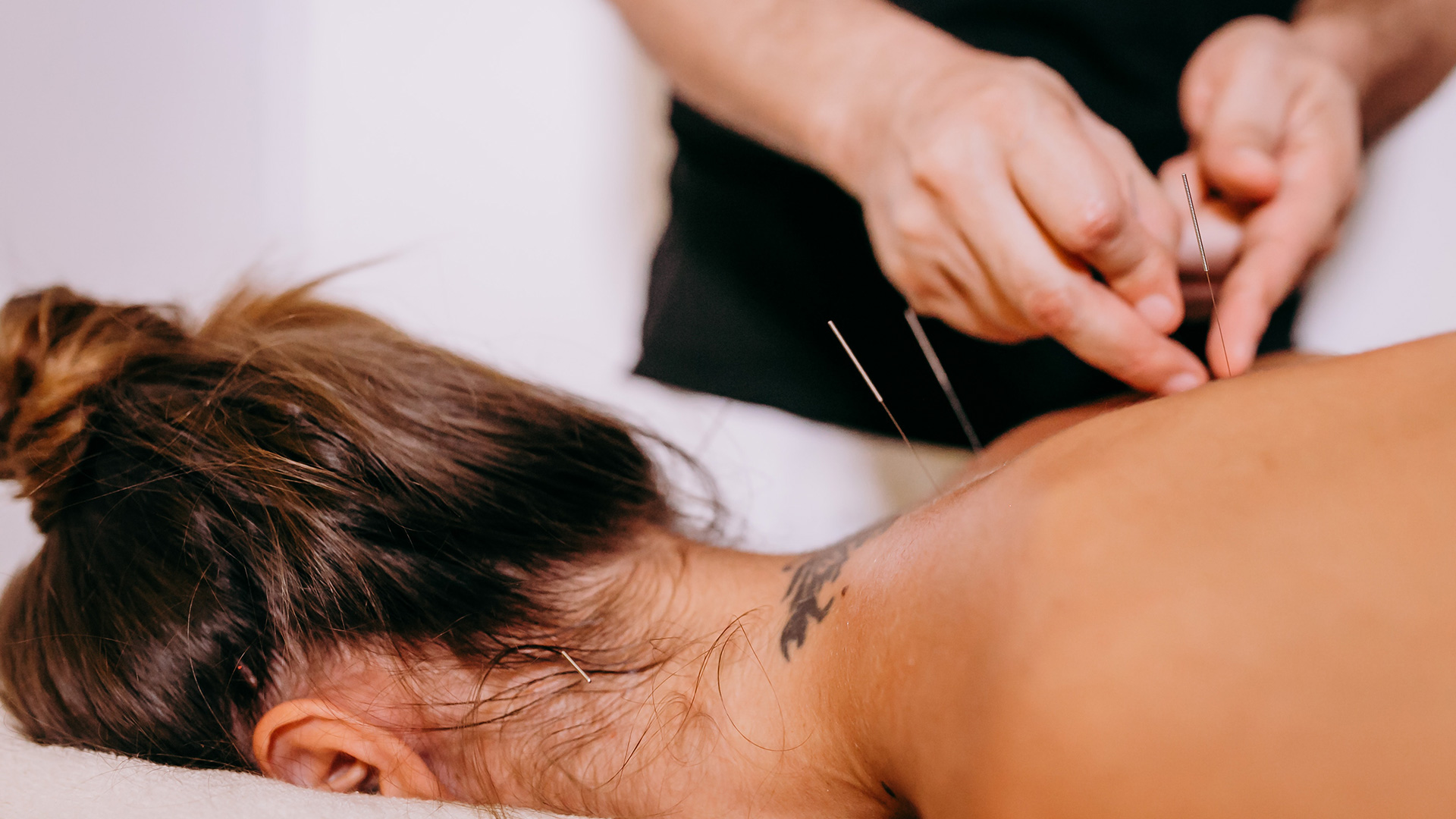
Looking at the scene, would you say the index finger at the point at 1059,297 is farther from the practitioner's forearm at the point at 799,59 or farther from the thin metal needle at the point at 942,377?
the thin metal needle at the point at 942,377

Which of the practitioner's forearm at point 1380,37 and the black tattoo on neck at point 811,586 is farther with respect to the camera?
the practitioner's forearm at point 1380,37

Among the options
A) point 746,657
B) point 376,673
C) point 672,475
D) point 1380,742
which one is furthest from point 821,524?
point 1380,742

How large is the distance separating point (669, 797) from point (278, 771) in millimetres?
291

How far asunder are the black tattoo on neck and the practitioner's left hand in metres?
0.32

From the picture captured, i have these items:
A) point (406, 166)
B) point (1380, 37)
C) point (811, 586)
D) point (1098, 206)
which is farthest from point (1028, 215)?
point (406, 166)

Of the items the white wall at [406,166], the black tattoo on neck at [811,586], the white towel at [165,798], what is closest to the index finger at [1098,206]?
the black tattoo on neck at [811,586]

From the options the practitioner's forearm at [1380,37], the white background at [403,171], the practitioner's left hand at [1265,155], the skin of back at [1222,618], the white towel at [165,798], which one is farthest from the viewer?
the white background at [403,171]

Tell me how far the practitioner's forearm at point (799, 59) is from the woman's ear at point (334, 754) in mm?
581

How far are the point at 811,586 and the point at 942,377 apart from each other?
16.7 inches

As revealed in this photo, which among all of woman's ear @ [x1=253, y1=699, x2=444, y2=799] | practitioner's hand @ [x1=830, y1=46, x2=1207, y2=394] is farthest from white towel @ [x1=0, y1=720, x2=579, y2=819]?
practitioner's hand @ [x1=830, y1=46, x2=1207, y2=394]

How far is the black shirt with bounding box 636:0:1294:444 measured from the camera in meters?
0.86

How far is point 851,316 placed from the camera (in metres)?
0.94

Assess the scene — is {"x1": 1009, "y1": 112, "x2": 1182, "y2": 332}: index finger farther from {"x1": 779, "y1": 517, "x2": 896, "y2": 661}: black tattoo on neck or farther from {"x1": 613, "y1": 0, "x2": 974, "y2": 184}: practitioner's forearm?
{"x1": 779, "y1": 517, "x2": 896, "y2": 661}: black tattoo on neck

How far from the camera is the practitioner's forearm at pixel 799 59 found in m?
0.66
